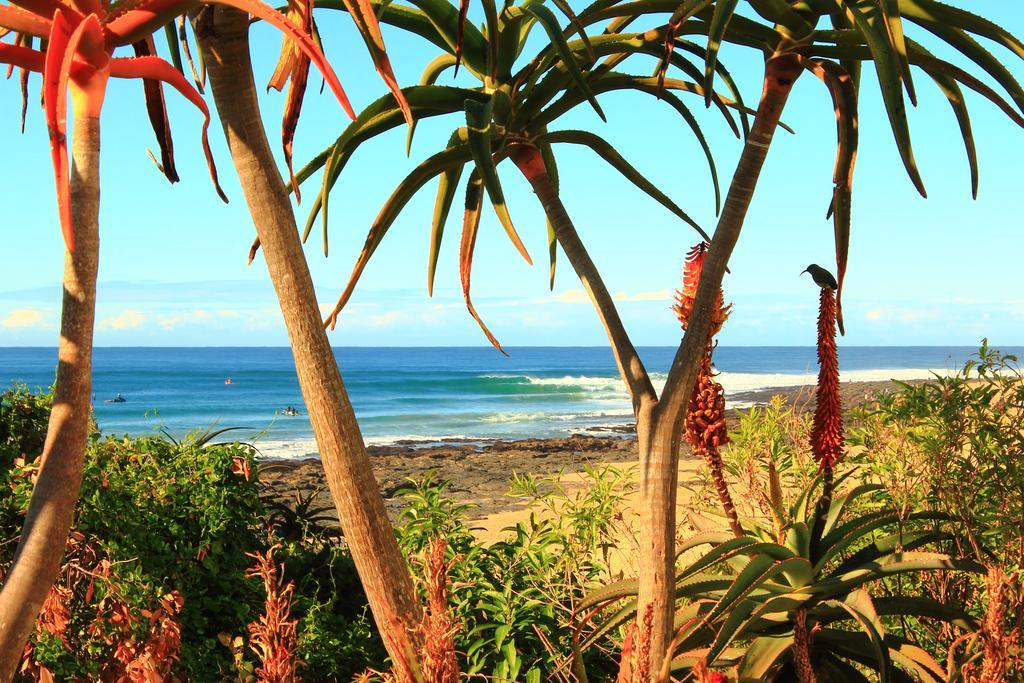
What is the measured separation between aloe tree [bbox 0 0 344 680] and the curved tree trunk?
1624 millimetres

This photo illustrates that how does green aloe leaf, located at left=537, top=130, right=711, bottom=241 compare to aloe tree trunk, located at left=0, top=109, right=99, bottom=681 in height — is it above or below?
above

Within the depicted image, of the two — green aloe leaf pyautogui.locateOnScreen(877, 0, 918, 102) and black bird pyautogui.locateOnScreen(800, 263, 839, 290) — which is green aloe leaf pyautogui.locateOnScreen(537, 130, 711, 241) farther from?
green aloe leaf pyautogui.locateOnScreen(877, 0, 918, 102)

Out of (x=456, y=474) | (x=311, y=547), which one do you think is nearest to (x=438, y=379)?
(x=456, y=474)

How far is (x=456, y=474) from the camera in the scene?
1764cm

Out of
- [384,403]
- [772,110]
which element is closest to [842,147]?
[772,110]

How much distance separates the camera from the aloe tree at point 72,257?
8.59ft

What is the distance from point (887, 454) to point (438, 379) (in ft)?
155

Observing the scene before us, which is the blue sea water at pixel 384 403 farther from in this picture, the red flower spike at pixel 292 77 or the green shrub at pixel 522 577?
the red flower spike at pixel 292 77

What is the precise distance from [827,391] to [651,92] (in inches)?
49.2


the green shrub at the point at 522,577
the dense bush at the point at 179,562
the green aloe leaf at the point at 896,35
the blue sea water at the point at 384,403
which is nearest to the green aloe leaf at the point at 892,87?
the green aloe leaf at the point at 896,35

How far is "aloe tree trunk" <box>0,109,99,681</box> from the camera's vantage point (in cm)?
262

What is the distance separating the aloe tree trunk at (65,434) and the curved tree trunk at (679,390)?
1.76 meters

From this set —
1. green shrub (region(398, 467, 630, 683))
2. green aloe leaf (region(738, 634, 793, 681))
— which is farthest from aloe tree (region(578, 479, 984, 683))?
green shrub (region(398, 467, 630, 683))

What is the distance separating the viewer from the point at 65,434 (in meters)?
2.71
